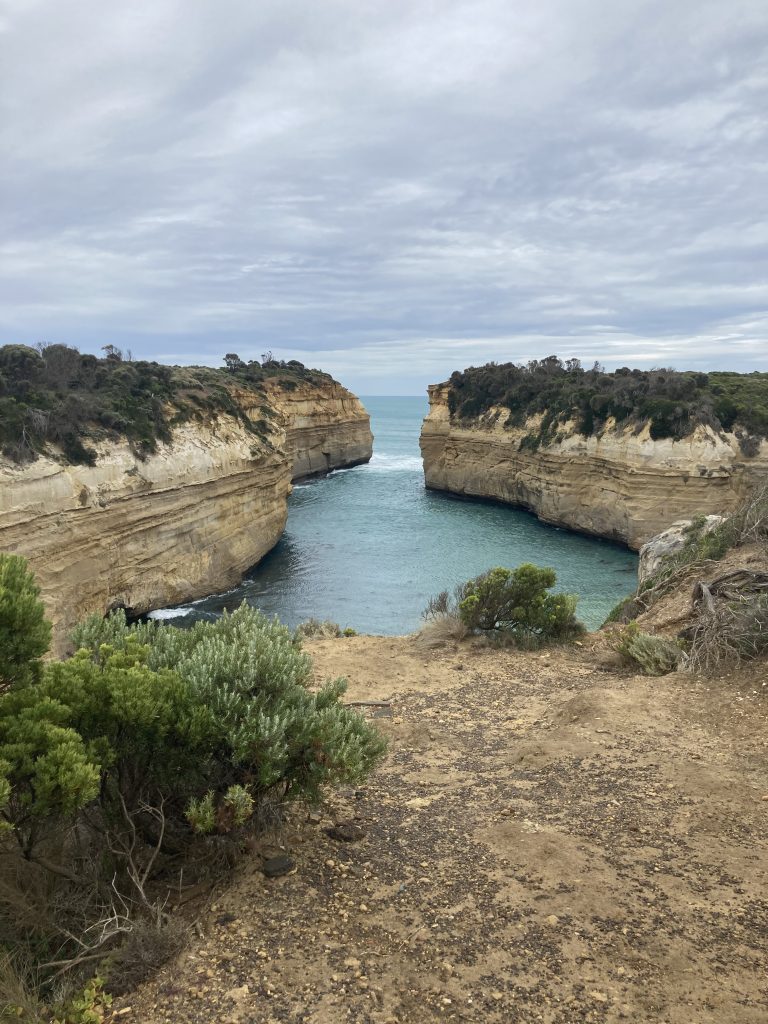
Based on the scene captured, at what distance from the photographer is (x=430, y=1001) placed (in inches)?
147

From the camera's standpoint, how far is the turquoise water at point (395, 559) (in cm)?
2495

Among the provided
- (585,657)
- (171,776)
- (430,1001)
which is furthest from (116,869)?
(585,657)

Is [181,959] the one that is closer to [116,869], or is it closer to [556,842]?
[116,869]

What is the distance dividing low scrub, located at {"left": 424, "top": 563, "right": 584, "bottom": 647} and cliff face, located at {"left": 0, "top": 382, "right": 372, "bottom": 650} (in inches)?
457

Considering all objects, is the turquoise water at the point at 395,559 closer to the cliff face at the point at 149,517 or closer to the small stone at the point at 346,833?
the cliff face at the point at 149,517

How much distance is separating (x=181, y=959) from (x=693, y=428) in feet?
111

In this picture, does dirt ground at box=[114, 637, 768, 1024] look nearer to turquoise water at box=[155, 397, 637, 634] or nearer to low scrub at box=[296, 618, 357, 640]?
low scrub at box=[296, 618, 357, 640]

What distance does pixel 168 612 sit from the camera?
23984mm

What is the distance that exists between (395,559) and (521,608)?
64.9 feet

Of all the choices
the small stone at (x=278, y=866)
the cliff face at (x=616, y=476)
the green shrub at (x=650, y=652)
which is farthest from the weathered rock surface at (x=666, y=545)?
the small stone at (x=278, y=866)

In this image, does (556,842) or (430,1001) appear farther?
(556,842)

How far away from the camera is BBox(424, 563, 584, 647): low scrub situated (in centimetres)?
1284

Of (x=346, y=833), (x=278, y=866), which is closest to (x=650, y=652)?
(x=346, y=833)

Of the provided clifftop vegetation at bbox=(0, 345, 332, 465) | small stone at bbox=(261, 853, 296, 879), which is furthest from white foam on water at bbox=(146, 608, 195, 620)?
small stone at bbox=(261, 853, 296, 879)
